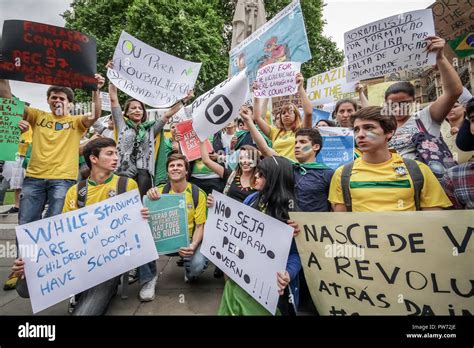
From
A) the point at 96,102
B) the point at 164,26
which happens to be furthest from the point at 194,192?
the point at 164,26

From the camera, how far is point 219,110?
117 inches

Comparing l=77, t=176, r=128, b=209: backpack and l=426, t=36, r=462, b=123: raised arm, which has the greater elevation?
l=426, t=36, r=462, b=123: raised arm

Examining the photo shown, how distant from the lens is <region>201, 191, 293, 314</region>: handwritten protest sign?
210 centimetres

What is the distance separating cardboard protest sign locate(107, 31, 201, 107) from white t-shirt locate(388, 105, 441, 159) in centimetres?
238

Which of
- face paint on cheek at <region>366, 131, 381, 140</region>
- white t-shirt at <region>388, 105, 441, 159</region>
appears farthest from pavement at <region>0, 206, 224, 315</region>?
white t-shirt at <region>388, 105, 441, 159</region>

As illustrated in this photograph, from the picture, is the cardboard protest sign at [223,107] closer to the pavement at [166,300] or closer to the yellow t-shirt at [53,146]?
the yellow t-shirt at [53,146]

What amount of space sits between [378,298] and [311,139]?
1.43 metres

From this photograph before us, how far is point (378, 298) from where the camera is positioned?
1932 mm

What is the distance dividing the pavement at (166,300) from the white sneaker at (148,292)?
38 millimetres

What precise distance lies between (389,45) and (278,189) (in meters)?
2.14

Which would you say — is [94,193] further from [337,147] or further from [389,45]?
[389,45]

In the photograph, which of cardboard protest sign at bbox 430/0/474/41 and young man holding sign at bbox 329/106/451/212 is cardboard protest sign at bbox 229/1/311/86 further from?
young man holding sign at bbox 329/106/451/212

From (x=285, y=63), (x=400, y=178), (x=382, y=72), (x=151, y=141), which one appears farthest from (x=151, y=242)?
(x=382, y=72)

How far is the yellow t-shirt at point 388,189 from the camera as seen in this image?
6.64ft
